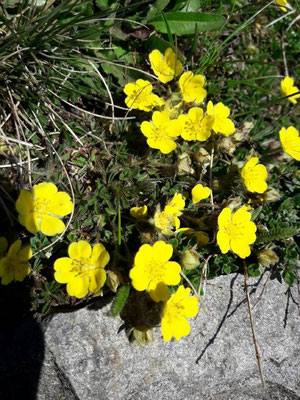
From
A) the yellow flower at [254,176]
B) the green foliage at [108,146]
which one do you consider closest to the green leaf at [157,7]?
the green foliage at [108,146]

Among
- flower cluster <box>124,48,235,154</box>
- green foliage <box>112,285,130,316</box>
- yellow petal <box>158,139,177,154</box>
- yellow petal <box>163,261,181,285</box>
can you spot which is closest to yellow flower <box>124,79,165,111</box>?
flower cluster <box>124,48,235,154</box>

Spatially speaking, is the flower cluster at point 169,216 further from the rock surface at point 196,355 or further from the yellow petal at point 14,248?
the yellow petal at point 14,248

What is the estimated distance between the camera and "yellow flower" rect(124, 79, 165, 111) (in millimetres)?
2758

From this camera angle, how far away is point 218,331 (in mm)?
2605

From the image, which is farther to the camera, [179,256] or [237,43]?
[237,43]

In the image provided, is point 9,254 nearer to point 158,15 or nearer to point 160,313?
point 160,313

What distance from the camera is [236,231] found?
8.28 feet

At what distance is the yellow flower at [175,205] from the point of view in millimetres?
2462

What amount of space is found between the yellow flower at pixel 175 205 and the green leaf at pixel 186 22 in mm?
1244

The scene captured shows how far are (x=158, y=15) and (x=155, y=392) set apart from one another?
92.0 inches

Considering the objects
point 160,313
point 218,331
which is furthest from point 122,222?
point 218,331

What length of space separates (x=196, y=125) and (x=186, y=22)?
83 centimetres

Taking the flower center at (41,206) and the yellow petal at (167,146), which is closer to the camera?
the flower center at (41,206)

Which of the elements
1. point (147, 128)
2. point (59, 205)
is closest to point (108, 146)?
point (147, 128)
